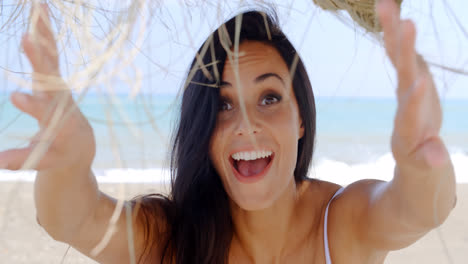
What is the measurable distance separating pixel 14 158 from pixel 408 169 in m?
0.86

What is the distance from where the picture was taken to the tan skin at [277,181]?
36.7 inches

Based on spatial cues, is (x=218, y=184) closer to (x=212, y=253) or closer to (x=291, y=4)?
(x=212, y=253)

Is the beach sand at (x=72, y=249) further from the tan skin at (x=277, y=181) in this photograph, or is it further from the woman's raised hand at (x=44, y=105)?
the woman's raised hand at (x=44, y=105)

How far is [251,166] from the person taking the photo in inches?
70.1

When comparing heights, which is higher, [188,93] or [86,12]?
[86,12]

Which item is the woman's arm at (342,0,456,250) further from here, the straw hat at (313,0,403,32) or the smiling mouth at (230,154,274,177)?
the smiling mouth at (230,154,274,177)

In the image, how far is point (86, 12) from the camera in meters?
1.00

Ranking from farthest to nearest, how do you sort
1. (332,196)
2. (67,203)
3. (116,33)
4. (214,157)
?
(332,196) < (214,157) < (67,203) < (116,33)

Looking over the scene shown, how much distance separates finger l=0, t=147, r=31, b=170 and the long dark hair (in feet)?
2.33

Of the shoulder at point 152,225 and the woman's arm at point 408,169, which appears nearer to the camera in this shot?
the woman's arm at point 408,169

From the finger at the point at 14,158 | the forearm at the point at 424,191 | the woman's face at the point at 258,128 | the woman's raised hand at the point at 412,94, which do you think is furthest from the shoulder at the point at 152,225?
the woman's raised hand at the point at 412,94

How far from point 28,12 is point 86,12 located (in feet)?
0.56

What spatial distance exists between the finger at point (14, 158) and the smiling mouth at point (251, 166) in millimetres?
889

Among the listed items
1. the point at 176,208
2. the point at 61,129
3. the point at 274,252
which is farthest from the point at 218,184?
the point at 61,129
